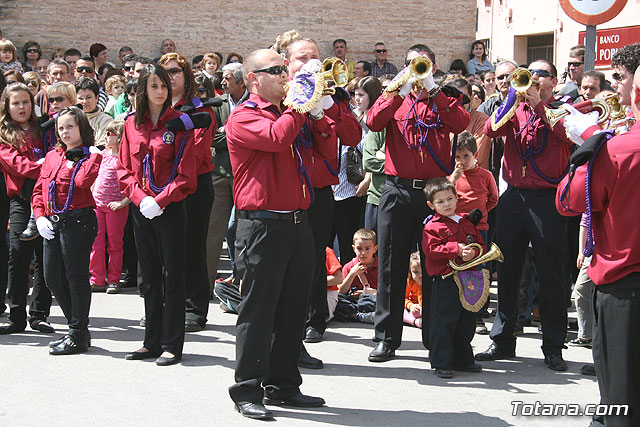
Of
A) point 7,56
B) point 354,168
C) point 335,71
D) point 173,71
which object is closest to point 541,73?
point 335,71

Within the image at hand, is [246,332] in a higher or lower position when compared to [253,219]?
lower

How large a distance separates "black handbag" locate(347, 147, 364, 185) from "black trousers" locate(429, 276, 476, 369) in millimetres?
2736

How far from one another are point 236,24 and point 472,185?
11461mm

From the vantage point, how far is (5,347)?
6809mm

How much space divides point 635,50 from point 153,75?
11.1ft

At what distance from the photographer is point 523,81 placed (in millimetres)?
6492

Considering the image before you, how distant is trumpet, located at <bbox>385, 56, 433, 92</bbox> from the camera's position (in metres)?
6.41

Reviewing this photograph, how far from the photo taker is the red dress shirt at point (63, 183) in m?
6.74

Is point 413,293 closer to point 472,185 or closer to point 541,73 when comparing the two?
point 472,185

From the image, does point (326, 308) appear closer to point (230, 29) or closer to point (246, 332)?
point (246, 332)

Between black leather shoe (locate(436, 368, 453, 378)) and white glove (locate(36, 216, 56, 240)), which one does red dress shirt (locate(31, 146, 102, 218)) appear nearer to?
white glove (locate(36, 216, 56, 240))

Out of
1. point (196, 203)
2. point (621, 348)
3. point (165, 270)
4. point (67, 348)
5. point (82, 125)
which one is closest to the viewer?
point (621, 348)

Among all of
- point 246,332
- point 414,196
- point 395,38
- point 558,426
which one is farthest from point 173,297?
point 395,38

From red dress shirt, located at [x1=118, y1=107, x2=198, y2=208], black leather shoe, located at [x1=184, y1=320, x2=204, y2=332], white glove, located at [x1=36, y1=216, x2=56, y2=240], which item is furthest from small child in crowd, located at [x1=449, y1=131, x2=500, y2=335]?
white glove, located at [x1=36, y1=216, x2=56, y2=240]
